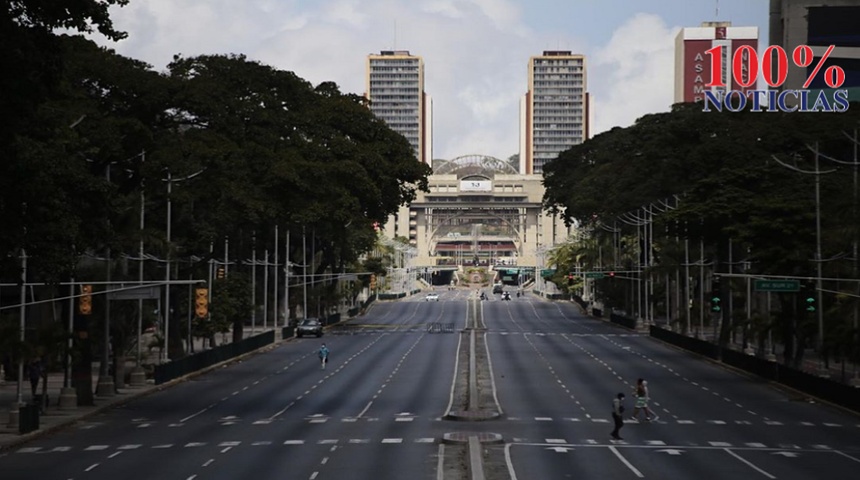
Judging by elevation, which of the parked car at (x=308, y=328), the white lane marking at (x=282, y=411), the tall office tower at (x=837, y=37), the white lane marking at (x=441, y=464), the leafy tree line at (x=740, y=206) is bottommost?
the white lane marking at (x=441, y=464)

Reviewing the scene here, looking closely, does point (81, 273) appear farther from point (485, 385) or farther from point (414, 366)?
point (414, 366)

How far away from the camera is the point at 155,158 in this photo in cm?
6378

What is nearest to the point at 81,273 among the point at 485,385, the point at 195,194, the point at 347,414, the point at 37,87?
the point at 195,194

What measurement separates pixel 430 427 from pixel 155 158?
19806mm

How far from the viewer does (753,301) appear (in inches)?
4380

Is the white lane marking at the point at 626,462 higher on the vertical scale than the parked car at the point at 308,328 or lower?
lower

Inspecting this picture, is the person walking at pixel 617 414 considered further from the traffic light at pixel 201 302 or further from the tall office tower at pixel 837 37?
the tall office tower at pixel 837 37

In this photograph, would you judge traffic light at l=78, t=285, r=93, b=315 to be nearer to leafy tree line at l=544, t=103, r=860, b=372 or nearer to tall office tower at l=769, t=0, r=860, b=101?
leafy tree line at l=544, t=103, r=860, b=372

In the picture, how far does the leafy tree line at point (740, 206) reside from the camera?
233 feet

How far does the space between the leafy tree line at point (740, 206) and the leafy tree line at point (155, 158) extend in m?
20.2

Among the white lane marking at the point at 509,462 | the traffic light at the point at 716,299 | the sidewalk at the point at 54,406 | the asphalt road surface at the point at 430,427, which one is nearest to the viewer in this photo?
the white lane marking at the point at 509,462

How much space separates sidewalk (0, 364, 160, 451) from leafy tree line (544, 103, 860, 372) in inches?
1083

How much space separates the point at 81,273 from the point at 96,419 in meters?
9.84

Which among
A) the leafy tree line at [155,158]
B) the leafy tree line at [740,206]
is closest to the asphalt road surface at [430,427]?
the leafy tree line at [740,206]
